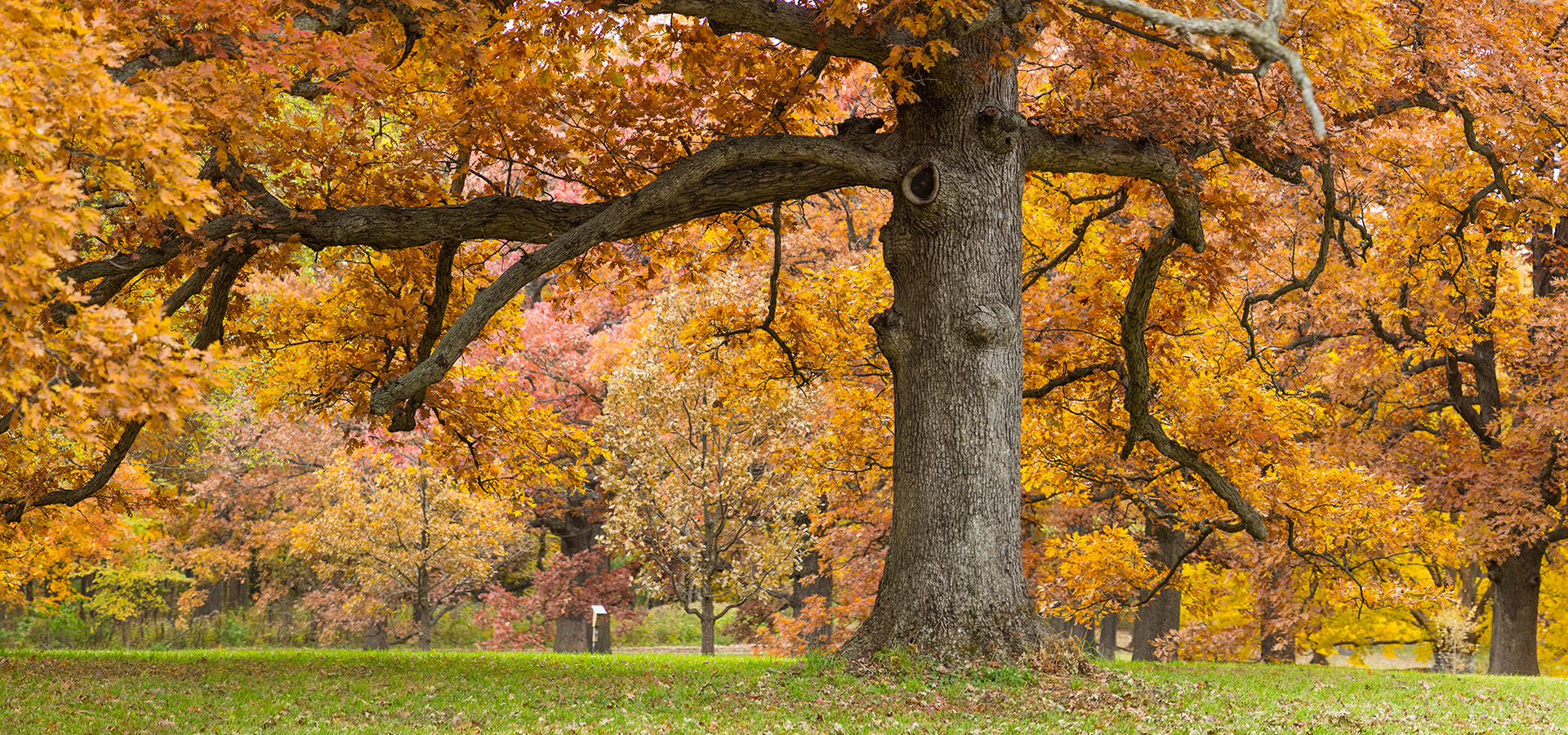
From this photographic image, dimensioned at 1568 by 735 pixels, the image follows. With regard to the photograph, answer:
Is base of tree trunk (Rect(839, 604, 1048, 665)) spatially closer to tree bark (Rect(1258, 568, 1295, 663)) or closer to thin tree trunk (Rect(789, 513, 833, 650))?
thin tree trunk (Rect(789, 513, 833, 650))

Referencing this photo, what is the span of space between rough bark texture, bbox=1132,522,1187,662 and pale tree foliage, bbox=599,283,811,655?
230 inches

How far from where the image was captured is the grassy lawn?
20.5 ft

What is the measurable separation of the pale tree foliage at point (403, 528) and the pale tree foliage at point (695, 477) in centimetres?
309

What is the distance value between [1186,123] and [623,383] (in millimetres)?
10220

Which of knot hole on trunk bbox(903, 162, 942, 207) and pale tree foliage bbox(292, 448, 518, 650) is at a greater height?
knot hole on trunk bbox(903, 162, 942, 207)

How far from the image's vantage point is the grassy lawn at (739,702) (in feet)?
20.5

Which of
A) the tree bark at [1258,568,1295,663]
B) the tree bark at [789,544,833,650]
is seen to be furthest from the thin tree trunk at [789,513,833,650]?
the tree bark at [1258,568,1295,663]

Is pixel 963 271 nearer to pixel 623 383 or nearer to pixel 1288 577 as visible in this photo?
pixel 623 383

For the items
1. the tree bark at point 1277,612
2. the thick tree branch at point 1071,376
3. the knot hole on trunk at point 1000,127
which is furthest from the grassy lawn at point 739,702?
the tree bark at point 1277,612

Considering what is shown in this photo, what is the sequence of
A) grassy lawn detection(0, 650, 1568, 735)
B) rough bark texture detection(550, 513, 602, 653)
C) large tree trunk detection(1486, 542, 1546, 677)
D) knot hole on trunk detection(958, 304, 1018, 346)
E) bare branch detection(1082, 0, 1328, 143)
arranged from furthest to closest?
rough bark texture detection(550, 513, 602, 653), large tree trunk detection(1486, 542, 1546, 677), knot hole on trunk detection(958, 304, 1018, 346), grassy lawn detection(0, 650, 1568, 735), bare branch detection(1082, 0, 1328, 143)

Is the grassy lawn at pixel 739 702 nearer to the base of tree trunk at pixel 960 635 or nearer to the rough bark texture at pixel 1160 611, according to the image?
the base of tree trunk at pixel 960 635

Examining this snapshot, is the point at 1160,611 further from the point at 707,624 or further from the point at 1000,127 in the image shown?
the point at 1000,127

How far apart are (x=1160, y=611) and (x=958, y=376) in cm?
1226

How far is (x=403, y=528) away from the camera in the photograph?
1875 centimetres
